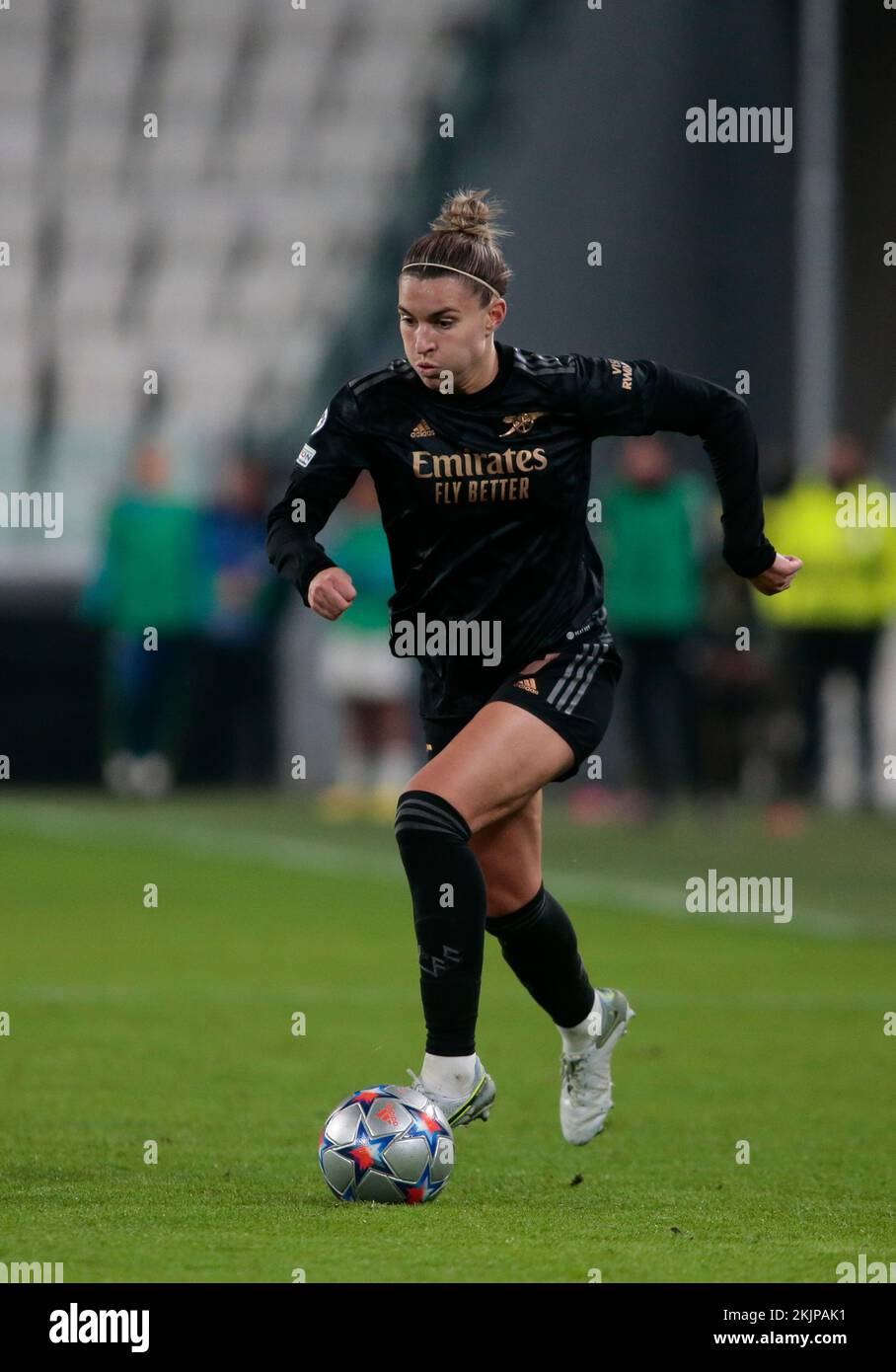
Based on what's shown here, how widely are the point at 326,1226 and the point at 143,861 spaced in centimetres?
808

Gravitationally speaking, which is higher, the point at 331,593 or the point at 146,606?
the point at 146,606

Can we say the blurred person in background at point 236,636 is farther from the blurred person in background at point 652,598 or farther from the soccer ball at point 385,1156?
the soccer ball at point 385,1156

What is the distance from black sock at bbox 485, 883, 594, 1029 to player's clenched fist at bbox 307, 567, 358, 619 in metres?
0.95

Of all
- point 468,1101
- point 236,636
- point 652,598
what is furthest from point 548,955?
point 236,636

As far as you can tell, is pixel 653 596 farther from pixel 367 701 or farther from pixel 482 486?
pixel 482 486

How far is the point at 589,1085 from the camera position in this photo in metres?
5.48

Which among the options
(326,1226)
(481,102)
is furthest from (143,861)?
(481,102)

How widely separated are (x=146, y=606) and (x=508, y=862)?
11714mm

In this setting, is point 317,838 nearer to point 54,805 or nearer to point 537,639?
point 54,805

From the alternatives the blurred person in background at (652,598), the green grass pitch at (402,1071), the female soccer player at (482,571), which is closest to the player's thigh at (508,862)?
the female soccer player at (482,571)

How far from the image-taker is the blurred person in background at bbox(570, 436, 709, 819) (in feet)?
47.3

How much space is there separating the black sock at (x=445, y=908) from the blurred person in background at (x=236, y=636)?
38.3 ft

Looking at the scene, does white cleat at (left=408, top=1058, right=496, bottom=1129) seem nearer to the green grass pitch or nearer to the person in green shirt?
the green grass pitch

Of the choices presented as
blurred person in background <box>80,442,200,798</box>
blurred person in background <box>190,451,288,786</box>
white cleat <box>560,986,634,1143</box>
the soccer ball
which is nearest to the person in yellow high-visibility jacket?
blurred person in background <box>190,451,288,786</box>
